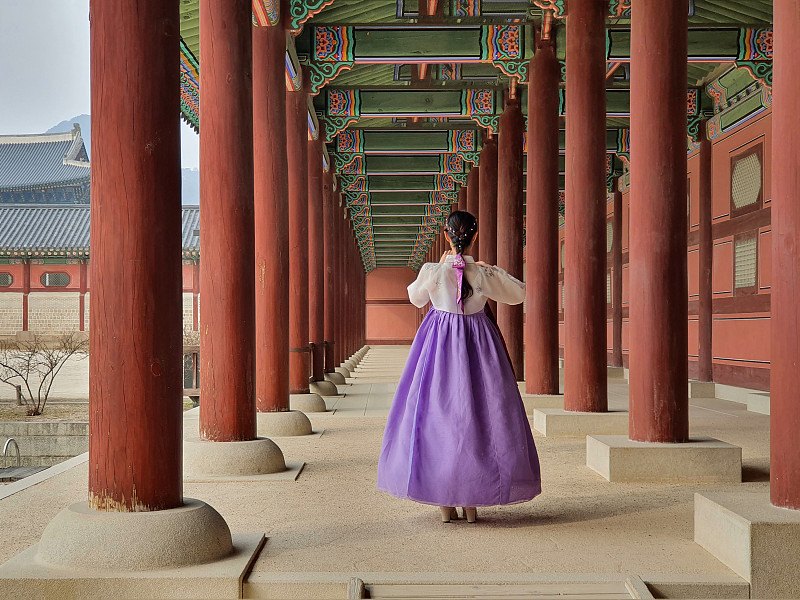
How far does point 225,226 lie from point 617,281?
12.9 m

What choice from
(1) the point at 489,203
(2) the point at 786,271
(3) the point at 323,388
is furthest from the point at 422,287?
(1) the point at 489,203

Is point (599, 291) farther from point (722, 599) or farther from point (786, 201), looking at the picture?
point (722, 599)

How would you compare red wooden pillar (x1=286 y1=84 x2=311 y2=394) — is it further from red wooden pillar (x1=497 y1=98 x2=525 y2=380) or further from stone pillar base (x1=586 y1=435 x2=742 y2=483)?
stone pillar base (x1=586 y1=435 x2=742 y2=483)

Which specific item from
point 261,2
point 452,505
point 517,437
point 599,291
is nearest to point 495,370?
point 517,437

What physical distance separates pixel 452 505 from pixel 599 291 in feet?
12.6

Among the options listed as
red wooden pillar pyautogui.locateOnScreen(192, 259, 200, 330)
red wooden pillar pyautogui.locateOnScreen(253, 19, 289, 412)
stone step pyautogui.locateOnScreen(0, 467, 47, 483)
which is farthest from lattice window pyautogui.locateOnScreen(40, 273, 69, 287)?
red wooden pillar pyautogui.locateOnScreen(253, 19, 289, 412)

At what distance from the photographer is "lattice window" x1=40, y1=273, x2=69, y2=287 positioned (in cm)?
3269

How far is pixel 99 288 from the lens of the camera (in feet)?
12.2

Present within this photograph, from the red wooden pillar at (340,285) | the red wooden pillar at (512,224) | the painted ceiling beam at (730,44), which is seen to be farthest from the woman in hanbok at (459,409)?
the red wooden pillar at (340,285)

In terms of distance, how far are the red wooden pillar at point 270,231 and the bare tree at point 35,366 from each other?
8905 mm

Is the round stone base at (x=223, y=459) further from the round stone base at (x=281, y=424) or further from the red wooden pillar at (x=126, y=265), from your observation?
the red wooden pillar at (x=126, y=265)

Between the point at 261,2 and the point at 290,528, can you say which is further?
the point at 261,2

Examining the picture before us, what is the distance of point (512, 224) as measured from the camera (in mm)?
12336

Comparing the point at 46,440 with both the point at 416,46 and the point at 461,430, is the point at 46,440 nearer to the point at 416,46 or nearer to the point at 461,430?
the point at 416,46
